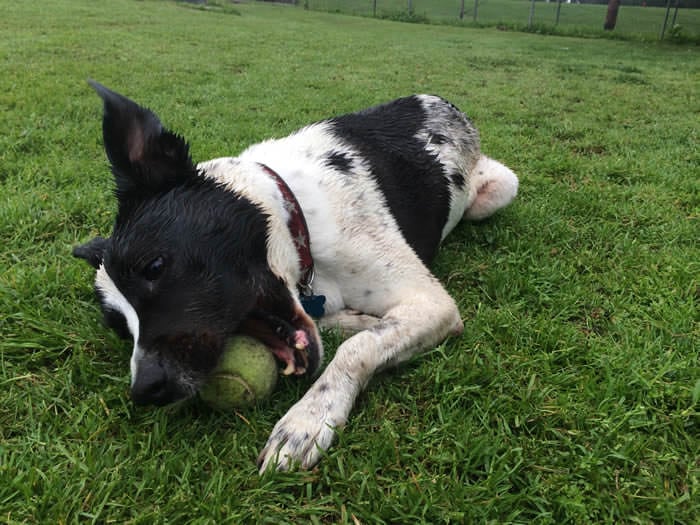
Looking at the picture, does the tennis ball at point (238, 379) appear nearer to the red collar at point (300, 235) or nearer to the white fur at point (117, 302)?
the white fur at point (117, 302)

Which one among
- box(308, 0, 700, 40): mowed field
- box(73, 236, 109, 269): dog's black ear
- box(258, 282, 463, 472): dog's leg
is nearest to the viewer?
box(258, 282, 463, 472): dog's leg

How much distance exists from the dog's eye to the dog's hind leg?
2.46 m

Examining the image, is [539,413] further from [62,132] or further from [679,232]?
[62,132]

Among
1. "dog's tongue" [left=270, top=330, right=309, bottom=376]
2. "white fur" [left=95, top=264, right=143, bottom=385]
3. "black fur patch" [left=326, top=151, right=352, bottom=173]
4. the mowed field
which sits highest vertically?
the mowed field

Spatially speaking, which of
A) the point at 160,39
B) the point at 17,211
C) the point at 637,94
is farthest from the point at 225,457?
the point at 160,39

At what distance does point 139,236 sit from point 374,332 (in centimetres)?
104

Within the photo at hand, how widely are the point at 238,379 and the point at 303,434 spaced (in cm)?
32

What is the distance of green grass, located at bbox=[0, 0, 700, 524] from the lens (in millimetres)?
1697

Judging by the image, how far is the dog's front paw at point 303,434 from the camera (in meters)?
1.79

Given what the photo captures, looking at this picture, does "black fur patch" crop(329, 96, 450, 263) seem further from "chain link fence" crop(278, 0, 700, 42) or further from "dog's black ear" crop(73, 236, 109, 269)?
"chain link fence" crop(278, 0, 700, 42)

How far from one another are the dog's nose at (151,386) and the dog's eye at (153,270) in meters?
0.34

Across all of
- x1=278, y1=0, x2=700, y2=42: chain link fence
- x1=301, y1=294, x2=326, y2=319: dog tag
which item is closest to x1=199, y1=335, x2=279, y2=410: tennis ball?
x1=301, y1=294, x2=326, y2=319: dog tag

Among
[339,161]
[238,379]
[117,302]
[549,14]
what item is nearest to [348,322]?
[238,379]

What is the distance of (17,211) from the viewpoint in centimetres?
349
